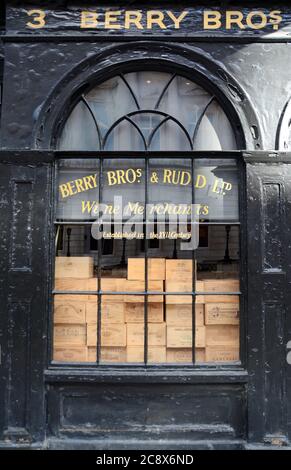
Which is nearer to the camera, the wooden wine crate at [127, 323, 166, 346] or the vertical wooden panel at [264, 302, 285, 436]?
the vertical wooden panel at [264, 302, 285, 436]

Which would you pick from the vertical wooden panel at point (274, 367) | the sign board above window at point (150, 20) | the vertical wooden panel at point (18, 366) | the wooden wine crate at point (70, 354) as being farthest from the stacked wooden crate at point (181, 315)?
the sign board above window at point (150, 20)

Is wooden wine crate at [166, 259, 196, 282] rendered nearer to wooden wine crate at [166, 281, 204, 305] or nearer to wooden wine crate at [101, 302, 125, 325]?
wooden wine crate at [166, 281, 204, 305]

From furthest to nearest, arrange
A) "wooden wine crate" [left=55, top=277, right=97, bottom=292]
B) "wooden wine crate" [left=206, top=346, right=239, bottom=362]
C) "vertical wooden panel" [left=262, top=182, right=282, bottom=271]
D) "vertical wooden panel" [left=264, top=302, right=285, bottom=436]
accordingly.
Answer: "wooden wine crate" [left=55, top=277, right=97, bottom=292], "wooden wine crate" [left=206, top=346, right=239, bottom=362], "vertical wooden panel" [left=262, top=182, right=282, bottom=271], "vertical wooden panel" [left=264, top=302, right=285, bottom=436]

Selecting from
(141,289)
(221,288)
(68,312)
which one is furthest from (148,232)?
(68,312)

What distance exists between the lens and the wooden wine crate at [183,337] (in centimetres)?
489

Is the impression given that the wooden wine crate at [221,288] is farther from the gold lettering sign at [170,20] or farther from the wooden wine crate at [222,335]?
the gold lettering sign at [170,20]

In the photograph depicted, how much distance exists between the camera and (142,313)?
4.94 metres

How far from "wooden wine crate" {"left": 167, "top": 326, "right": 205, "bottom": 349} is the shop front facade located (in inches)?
0.9

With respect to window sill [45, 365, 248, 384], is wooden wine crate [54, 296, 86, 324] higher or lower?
higher

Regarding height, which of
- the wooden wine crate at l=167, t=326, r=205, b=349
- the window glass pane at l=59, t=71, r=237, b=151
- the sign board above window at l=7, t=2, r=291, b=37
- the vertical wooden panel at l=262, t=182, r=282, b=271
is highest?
the sign board above window at l=7, t=2, r=291, b=37

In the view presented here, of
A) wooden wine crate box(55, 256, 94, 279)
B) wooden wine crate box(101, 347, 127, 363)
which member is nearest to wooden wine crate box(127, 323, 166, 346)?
wooden wine crate box(101, 347, 127, 363)

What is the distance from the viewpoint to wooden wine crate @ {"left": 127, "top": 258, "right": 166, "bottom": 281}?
4.97 m

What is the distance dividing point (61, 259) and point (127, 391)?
5.50 feet

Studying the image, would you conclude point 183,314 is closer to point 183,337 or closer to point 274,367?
point 183,337
